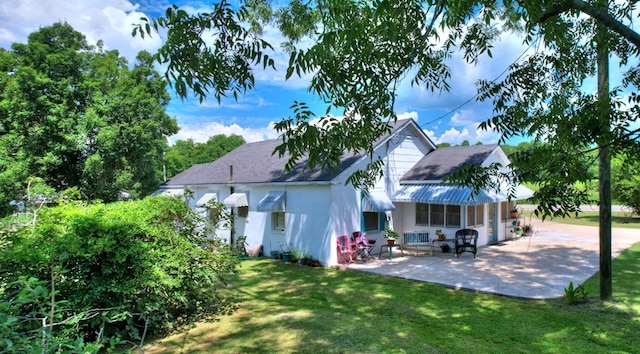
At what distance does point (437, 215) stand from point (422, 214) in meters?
0.80

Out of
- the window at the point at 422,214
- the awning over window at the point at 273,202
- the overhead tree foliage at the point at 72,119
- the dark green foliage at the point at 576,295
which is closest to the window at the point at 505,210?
the window at the point at 422,214

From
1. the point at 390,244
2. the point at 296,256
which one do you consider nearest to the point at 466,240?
the point at 390,244

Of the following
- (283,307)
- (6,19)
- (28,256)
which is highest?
(6,19)

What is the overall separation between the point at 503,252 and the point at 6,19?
25172mm

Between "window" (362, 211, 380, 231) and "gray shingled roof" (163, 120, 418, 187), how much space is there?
289 cm

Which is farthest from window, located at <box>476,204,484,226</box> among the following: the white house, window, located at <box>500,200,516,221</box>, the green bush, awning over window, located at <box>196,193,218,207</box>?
awning over window, located at <box>196,193,218,207</box>

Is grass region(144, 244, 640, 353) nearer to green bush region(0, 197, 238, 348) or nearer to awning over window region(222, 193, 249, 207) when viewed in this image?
green bush region(0, 197, 238, 348)

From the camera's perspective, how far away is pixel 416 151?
21.2 metres

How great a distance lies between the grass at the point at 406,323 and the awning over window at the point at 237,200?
Result: 724cm

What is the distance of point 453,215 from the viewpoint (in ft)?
60.6

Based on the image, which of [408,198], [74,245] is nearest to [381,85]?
[74,245]

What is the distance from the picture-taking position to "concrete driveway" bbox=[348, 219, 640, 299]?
39.3 feet

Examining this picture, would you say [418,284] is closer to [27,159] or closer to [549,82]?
[549,82]

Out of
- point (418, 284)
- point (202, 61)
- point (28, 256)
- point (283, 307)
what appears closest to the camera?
point (202, 61)
